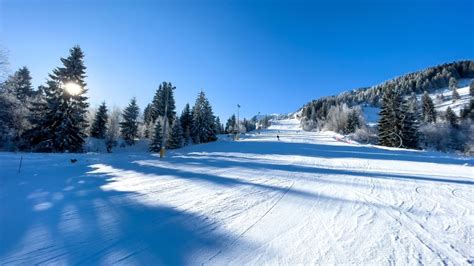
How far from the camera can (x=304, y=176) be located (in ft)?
28.2

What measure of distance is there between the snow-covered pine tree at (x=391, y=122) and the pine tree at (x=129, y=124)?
50.8m

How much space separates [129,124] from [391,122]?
5335 cm

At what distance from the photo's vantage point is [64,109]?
2336 centimetres

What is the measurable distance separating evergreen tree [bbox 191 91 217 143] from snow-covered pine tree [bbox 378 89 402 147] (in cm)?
3233

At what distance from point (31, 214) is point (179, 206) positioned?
8.65 ft

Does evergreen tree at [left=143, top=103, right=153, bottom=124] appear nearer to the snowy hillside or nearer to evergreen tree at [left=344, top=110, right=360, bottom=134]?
evergreen tree at [left=344, top=110, right=360, bottom=134]

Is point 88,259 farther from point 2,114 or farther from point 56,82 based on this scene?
point 56,82

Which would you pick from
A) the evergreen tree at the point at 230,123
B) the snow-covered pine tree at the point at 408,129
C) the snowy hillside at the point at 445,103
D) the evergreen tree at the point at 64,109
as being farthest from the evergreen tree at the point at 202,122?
the snowy hillside at the point at 445,103

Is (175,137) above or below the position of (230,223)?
above

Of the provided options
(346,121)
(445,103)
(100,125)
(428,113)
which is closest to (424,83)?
(445,103)

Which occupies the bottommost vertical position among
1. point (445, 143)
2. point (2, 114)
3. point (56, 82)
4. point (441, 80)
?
point (445, 143)

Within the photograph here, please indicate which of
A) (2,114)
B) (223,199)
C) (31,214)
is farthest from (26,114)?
(223,199)

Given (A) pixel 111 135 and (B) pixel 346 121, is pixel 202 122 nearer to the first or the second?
(A) pixel 111 135

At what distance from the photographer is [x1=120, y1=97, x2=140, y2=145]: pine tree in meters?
51.4
